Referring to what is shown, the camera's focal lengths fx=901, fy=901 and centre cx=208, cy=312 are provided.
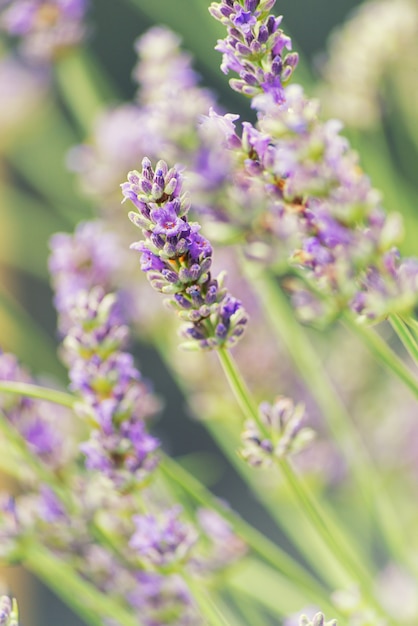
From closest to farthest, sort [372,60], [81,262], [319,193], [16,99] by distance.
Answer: [319,193], [81,262], [372,60], [16,99]

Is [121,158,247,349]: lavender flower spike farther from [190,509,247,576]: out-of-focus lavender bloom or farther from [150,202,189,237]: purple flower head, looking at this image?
[190,509,247,576]: out-of-focus lavender bloom

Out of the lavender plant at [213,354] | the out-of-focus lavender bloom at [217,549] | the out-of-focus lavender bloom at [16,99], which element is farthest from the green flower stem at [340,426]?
the out-of-focus lavender bloom at [16,99]

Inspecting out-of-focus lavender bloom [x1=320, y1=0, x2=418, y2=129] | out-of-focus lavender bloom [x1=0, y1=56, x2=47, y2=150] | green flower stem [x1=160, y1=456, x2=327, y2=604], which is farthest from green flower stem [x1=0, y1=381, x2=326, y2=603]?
out-of-focus lavender bloom [x1=0, y1=56, x2=47, y2=150]

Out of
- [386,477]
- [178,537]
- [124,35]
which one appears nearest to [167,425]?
[124,35]

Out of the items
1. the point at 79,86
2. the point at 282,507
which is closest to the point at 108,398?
the point at 282,507

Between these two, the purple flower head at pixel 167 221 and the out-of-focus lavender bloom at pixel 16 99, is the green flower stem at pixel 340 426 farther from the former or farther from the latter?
the out-of-focus lavender bloom at pixel 16 99

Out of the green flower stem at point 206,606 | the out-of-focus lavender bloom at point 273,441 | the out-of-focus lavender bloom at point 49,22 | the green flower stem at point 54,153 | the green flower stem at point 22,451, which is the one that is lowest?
the green flower stem at point 206,606

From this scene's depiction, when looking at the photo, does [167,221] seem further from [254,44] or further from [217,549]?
[217,549]
